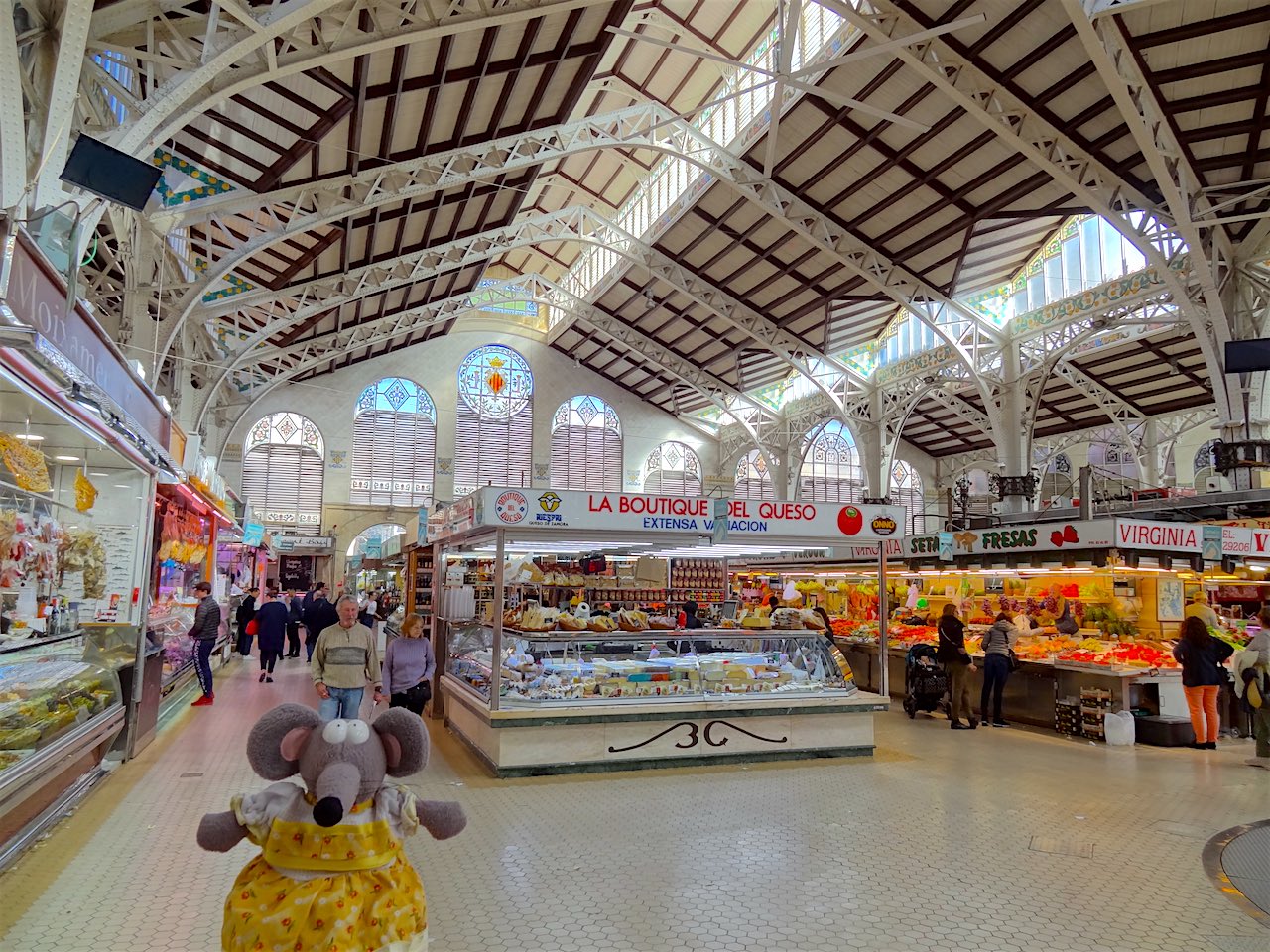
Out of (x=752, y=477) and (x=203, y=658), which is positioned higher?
(x=752, y=477)

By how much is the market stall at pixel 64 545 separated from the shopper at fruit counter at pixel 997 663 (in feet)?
26.8

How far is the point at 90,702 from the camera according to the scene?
5562 mm

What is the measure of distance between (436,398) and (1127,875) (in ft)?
79.5

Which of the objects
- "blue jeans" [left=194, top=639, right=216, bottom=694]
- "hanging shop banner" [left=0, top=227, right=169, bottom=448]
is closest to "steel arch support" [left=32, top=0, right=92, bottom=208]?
"hanging shop banner" [left=0, top=227, right=169, bottom=448]

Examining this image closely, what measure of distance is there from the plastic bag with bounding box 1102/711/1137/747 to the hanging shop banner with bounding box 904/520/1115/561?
6.05ft

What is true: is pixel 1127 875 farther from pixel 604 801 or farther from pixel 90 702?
pixel 90 702

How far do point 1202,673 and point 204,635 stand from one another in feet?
33.8

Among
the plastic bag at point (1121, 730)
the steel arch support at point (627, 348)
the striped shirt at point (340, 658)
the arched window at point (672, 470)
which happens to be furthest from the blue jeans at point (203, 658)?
the arched window at point (672, 470)

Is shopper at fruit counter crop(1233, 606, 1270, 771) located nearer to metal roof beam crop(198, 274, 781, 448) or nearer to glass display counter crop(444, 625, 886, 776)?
glass display counter crop(444, 625, 886, 776)

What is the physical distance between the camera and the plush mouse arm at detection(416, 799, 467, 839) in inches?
94.6

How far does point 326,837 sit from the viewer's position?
7.23ft

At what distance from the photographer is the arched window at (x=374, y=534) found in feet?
82.6

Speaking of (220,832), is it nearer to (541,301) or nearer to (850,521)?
(850,521)

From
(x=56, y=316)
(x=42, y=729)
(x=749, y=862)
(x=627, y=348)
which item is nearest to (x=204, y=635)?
(x=42, y=729)
